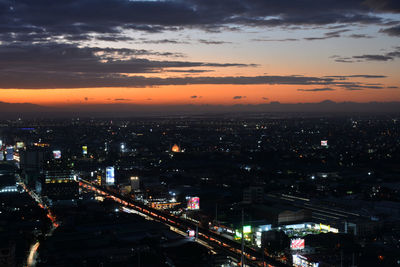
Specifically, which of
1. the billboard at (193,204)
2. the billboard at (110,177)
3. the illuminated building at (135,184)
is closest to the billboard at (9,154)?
the billboard at (110,177)

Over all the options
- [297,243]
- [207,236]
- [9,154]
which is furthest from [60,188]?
[9,154]

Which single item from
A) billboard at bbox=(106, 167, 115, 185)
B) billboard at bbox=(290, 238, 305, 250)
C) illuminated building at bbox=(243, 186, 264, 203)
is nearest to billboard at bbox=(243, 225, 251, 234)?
billboard at bbox=(290, 238, 305, 250)

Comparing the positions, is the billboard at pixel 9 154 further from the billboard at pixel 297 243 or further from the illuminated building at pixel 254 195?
the billboard at pixel 297 243

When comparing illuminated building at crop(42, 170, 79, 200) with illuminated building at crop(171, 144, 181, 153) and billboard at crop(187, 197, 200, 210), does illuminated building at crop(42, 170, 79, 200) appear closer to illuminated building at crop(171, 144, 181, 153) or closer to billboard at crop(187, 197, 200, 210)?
billboard at crop(187, 197, 200, 210)

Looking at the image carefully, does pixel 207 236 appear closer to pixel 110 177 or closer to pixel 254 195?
pixel 254 195

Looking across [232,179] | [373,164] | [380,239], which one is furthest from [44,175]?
[373,164]

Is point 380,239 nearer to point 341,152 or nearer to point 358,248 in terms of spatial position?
point 358,248
